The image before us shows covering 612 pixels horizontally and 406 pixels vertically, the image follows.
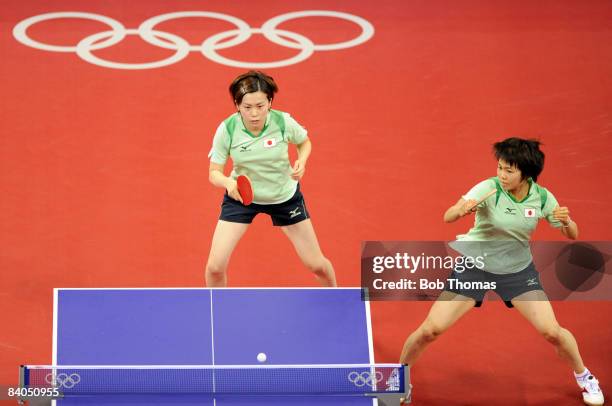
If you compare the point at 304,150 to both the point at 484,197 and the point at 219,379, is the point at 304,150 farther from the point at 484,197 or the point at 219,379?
the point at 219,379

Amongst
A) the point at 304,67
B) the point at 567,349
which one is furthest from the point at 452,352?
the point at 304,67

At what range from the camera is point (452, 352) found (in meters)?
7.16

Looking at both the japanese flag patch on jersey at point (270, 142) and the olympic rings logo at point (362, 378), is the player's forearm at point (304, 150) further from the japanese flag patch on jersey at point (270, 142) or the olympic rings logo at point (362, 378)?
the olympic rings logo at point (362, 378)

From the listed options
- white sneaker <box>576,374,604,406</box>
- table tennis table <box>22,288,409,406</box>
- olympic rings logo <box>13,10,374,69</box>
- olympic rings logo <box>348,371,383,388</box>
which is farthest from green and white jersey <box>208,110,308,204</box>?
olympic rings logo <box>13,10,374,69</box>

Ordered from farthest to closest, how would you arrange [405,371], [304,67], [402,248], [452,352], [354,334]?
1. [304,67]
2. [402,248]
3. [452,352]
4. [354,334]
5. [405,371]

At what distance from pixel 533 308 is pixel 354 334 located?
1187 mm

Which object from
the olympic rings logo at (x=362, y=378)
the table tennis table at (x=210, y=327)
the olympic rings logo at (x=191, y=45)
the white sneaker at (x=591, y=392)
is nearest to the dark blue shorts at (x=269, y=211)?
the table tennis table at (x=210, y=327)

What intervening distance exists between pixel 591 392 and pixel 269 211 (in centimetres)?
249

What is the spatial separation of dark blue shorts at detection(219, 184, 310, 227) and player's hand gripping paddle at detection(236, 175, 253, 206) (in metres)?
0.32

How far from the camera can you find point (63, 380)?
5539 mm

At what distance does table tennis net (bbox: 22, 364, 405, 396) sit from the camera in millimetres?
5543

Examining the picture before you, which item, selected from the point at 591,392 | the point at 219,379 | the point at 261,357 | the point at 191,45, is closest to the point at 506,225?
the point at 591,392

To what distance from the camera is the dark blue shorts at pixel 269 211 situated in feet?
22.5

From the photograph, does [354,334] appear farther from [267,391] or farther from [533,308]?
[533,308]
